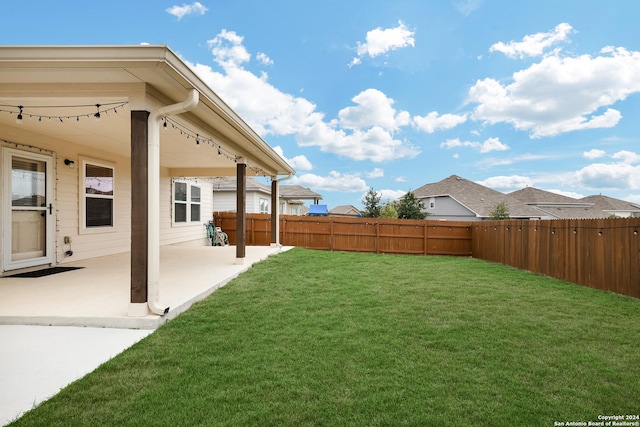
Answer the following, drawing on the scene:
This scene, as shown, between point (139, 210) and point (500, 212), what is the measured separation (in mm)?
22021

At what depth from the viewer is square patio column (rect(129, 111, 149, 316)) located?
344 cm

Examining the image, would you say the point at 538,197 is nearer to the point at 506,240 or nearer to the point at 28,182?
the point at 506,240

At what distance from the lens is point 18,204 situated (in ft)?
18.5

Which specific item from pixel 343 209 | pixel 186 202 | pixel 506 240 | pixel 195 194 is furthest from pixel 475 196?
pixel 343 209

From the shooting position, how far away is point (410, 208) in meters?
19.8

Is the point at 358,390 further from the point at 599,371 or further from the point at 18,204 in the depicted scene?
the point at 18,204

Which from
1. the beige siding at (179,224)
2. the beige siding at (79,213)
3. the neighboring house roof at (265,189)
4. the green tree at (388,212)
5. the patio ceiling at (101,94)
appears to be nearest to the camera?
the patio ceiling at (101,94)

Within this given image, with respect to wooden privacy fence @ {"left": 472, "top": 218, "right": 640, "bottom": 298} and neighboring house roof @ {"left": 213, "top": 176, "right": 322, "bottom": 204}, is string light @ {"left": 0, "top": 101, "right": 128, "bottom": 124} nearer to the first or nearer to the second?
wooden privacy fence @ {"left": 472, "top": 218, "right": 640, "bottom": 298}

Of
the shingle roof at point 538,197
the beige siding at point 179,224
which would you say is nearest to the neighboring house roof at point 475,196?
the shingle roof at point 538,197

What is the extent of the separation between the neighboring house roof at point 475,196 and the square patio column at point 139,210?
21900 millimetres

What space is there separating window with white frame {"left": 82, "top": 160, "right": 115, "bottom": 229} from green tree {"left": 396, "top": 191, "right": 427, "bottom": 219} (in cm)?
1524

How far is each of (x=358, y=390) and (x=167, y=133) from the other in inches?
206

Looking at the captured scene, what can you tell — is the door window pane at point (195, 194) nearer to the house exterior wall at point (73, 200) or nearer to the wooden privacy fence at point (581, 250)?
the house exterior wall at point (73, 200)

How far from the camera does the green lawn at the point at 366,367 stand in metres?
1.98
